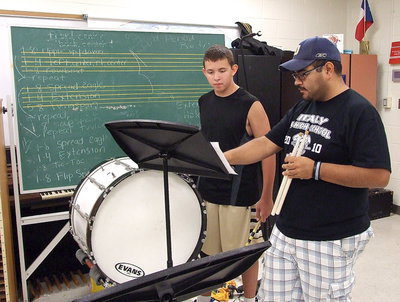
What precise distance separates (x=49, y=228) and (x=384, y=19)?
14.0 feet

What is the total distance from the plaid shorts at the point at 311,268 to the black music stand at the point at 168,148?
1.47 ft

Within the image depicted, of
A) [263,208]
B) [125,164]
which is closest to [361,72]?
[263,208]

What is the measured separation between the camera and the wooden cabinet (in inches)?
177

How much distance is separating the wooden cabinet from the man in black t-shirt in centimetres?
311

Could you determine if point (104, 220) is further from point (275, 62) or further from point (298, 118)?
point (275, 62)

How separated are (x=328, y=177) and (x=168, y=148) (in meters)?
0.64

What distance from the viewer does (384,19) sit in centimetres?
461

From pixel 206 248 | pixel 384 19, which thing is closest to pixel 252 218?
pixel 206 248

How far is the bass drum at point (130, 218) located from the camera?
1.95 metres

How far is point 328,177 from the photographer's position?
60.7 inches

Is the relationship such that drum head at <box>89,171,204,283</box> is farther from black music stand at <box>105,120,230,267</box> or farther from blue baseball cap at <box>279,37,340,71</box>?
blue baseball cap at <box>279,37,340,71</box>

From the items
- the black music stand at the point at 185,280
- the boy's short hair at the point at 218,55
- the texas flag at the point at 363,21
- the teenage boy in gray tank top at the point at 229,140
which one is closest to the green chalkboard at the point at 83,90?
the teenage boy in gray tank top at the point at 229,140

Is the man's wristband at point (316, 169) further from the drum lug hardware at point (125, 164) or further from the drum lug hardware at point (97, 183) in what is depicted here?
the drum lug hardware at point (97, 183)

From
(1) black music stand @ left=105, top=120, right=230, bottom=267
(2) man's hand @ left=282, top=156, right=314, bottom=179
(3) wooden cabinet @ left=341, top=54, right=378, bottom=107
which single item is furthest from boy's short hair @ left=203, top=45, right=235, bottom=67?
(3) wooden cabinet @ left=341, top=54, right=378, bottom=107
